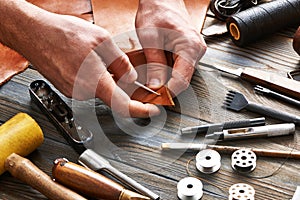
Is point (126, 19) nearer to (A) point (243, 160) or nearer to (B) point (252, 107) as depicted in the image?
(B) point (252, 107)

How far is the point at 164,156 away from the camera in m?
1.45

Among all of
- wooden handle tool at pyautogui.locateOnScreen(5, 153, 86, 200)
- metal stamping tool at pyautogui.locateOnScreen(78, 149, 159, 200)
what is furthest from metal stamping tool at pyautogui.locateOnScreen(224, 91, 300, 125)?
wooden handle tool at pyautogui.locateOnScreen(5, 153, 86, 200)

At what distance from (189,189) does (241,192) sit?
12cm

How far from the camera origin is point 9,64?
1759mm

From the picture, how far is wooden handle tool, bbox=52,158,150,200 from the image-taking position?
4.24 feet

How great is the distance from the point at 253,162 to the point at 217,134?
13 cm

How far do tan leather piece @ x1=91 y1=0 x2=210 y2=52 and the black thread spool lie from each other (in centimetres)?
13

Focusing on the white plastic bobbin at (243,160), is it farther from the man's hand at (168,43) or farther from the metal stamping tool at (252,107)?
the man's hand at (168,43)

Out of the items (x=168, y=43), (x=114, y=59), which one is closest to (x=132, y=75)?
(x=114, y=59)

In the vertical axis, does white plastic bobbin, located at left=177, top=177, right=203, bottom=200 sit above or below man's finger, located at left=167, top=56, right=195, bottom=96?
below

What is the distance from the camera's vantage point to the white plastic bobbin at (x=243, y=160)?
138 centimetres

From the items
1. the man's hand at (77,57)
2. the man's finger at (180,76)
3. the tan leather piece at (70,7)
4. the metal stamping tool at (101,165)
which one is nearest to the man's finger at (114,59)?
the man's hand at (77,57)

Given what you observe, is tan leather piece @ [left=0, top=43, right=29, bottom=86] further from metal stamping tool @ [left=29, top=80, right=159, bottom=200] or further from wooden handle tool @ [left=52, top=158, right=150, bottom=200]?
wooden handle tool @ [left=52, top=158, right=150, bottom=200]

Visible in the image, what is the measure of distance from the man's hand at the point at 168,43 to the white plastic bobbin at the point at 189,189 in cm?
30
